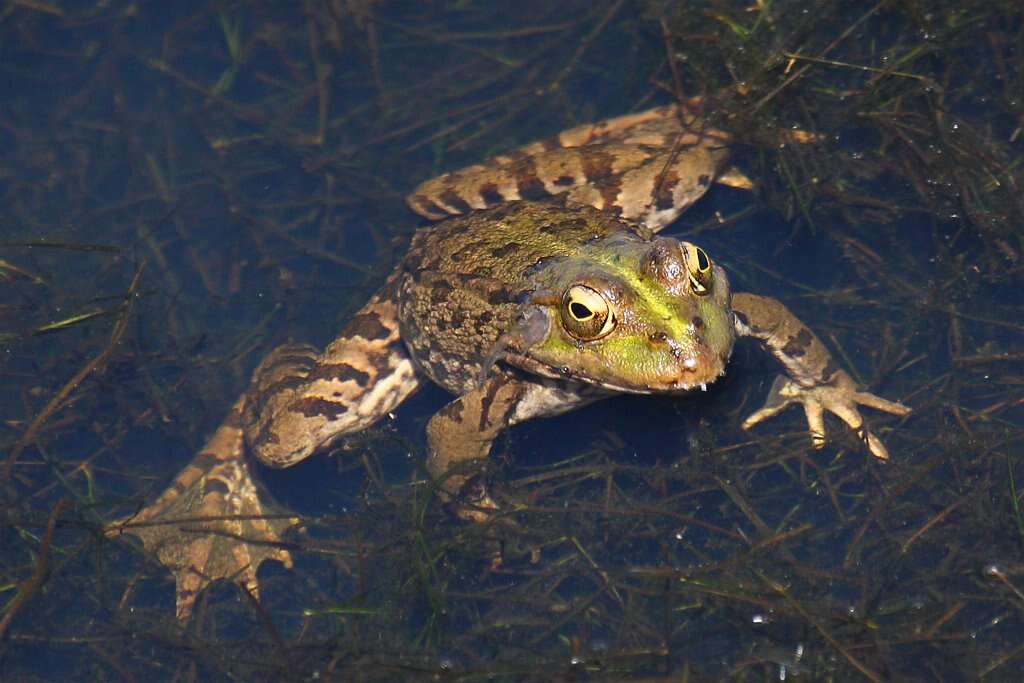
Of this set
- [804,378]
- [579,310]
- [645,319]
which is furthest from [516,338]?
[804,378]

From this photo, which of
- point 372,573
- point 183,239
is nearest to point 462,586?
point 372,573

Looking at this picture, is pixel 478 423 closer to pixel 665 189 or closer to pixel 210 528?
pixel 665 189

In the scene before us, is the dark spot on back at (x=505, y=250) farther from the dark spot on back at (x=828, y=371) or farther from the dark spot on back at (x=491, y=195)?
the dark spot on back at (x=828, y=371)

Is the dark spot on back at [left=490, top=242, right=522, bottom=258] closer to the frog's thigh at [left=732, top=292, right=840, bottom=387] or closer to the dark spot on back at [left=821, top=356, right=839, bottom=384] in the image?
the frog's thigh at [left=732, top=292, right=840, bottom=387]

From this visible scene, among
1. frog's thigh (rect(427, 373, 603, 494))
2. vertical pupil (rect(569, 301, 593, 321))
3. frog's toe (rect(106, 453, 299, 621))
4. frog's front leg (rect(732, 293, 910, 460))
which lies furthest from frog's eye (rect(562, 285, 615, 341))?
frog's toe (rect(106, 453, 299, 621))

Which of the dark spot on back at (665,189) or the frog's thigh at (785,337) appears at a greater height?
the dark spot on back at (665,189)

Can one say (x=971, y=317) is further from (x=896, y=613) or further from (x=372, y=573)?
(x=372, y=573)

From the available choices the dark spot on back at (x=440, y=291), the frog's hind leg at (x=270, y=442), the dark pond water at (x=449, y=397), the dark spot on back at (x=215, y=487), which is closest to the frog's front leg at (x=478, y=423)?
the dark pond water at (x=449, y=397)

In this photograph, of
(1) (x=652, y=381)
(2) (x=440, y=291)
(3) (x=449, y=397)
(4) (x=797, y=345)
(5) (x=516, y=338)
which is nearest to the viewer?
(1) (x=652, y=381)
